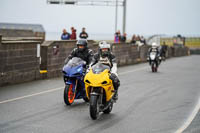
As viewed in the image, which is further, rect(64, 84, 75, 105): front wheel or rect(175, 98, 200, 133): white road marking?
rect(64, 84, 75, 105): front wheel

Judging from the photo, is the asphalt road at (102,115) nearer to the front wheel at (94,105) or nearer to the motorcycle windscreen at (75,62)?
the front wheel at (94,105)

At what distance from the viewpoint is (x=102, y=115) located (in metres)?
10.1

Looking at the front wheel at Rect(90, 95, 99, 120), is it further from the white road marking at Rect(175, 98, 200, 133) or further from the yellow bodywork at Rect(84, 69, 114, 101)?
the white road marking at Rect(175, 98, 200, 133)

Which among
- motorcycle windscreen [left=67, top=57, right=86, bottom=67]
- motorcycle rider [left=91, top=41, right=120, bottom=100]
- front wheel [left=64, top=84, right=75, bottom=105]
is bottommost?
front wheel [left=64, top=84, right=75, bottom=105]

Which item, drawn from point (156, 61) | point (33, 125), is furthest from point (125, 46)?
point (33, 125)

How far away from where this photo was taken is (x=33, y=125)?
858 centimetres

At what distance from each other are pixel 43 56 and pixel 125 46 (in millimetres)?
13353

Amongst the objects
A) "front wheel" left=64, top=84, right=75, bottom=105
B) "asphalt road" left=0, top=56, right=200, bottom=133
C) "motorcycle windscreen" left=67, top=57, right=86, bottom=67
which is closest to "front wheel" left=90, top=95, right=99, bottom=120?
"asphalt road" left=0, top=56, right=200, bottom=133

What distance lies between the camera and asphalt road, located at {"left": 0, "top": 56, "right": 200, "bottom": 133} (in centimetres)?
852

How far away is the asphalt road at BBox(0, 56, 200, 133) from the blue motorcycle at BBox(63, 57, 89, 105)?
263 millimetres

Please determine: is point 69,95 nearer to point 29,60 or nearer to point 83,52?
point 83,52

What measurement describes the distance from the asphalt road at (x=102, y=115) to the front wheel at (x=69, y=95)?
0.18m

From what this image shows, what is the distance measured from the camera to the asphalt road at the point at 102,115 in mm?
8523

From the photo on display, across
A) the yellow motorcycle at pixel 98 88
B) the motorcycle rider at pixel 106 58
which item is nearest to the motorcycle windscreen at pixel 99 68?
the yellow motorcycle at pixel 98 88
